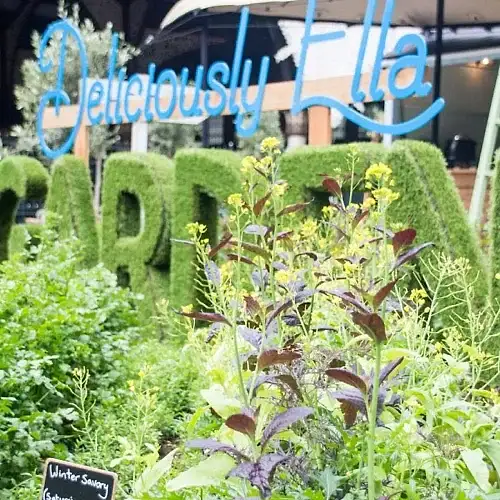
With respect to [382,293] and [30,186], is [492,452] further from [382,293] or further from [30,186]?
[30,186]

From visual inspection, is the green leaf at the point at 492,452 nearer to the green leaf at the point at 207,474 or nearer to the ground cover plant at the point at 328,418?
the ground cover plant at the point at 328,418

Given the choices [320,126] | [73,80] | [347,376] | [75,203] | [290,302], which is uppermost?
[73,80]

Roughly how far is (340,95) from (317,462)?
413 cm

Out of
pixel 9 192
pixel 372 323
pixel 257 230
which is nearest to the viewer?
pixel 372 323

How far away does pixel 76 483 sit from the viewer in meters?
2.32

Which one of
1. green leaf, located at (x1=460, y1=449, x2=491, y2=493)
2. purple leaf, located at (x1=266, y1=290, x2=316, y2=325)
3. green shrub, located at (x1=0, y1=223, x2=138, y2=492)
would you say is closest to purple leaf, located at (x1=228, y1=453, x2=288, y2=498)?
purple leaf, located at (x1=266, y1=290, x2=316, y2=325)

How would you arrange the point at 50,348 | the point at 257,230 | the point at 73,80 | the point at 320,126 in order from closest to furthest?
the point at 257,230, the point at 50,348, the point at 320,126, the point at 73,80

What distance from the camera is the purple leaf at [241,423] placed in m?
1.71

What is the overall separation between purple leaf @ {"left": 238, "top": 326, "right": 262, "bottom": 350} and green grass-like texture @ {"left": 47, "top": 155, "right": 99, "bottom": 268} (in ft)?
16.4

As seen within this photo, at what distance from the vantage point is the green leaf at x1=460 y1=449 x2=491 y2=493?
184cm

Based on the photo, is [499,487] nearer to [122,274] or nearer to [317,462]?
[317,462]

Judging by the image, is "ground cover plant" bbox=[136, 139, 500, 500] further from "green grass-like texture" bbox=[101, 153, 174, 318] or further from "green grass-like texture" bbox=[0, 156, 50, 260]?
"green grass-like texture" bbox=[0, 156, 50, 260]

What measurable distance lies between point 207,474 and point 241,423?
0.19 m

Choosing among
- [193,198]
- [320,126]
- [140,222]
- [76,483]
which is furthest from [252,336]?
[140,222]
